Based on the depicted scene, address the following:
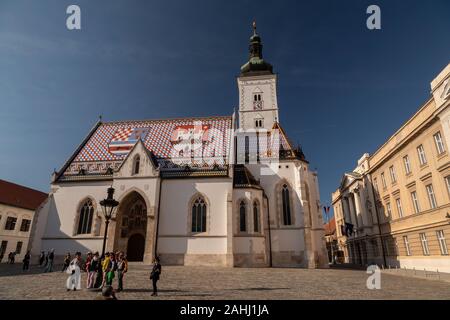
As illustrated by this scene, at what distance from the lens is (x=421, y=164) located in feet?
70.5

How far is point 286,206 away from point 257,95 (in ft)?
60.9

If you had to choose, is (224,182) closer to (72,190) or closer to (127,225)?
(127,225)

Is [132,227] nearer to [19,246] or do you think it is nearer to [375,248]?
[19,246]

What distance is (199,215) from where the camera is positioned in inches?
1040

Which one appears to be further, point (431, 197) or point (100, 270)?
point (431, 197)

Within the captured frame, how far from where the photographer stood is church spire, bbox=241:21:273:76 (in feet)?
135

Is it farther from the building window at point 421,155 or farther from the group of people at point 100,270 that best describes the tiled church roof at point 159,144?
the building window at point 421,155

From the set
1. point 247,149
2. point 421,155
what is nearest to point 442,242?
point 421,155

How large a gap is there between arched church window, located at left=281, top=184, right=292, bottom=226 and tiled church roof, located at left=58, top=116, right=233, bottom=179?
7389 millimetres

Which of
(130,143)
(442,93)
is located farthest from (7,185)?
(442,93)

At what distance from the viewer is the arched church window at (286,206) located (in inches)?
1111

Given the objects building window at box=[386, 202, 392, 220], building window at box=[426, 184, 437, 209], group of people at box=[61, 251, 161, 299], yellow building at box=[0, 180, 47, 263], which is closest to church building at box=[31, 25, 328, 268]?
building window at box=[386, 202, 392, 220]

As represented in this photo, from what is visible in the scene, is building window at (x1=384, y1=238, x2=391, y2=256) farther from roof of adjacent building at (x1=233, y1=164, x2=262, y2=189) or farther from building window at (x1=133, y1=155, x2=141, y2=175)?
building window at (x1=133, y1=155, x2=141, y2=175)

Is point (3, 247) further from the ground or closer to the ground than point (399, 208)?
closer to the ground
